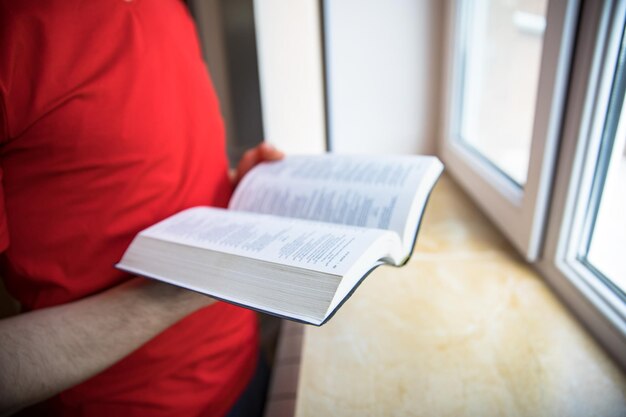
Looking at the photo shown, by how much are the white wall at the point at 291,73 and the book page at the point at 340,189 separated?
1.59ft

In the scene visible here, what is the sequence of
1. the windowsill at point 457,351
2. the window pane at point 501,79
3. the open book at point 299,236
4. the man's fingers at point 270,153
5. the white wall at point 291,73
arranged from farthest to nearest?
the white wall at point 291,73
the window pane at point 501,79
the man's fingers at point 270,153
the windowsill at point 457,351
the open book at point 299,236

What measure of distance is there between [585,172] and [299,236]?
40 centimetres

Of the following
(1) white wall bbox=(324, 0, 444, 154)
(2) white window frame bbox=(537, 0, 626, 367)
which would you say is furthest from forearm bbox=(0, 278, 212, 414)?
(1) white wall bbox=(324, 0, 444, 154)

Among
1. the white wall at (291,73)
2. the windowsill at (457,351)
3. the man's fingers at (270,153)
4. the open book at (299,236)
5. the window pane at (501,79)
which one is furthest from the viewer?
the white wall at (291,73)

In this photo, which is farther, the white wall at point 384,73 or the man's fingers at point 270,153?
the white wall at point 384,73

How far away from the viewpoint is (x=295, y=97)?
3.38ft

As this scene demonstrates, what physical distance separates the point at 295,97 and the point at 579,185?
2.32ft

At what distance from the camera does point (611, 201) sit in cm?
49

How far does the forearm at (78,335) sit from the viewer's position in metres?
0.38

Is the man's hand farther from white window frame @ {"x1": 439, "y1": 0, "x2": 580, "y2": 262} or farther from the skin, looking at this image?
white window frame @ {"x1": 439, "y1": 0, "x2": 580, "y2": 262}

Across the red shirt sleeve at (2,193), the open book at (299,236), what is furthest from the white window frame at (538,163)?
the red shirt sleeve at (2,193)

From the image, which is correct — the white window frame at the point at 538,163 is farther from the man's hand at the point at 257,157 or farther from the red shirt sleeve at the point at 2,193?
the red shirt sleeve at the point at 2,193

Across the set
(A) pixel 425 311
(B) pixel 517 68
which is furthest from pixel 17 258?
(B) pixel 517 68

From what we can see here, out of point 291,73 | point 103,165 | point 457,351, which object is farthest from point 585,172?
point 291,73
